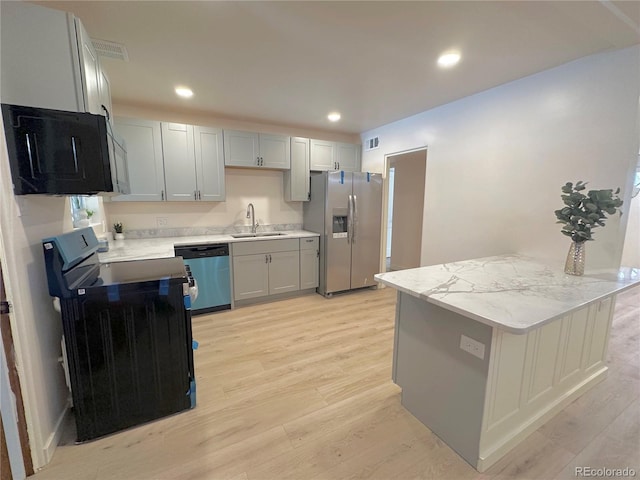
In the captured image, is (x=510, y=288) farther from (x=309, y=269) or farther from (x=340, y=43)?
(x=309, y=269)

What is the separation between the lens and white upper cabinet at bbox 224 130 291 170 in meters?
3.52

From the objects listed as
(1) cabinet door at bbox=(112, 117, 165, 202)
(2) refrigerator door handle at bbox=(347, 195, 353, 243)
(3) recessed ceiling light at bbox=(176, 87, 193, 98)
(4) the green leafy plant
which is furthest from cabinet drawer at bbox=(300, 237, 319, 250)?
(4) the green leafy plant

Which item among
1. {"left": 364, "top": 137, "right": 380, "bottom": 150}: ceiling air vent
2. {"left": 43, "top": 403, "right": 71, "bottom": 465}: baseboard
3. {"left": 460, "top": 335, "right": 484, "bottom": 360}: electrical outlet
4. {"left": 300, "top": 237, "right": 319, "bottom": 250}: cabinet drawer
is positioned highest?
{"left": 364, "top": 137, "right": 380, "bottom": 150}: ceiling air vent

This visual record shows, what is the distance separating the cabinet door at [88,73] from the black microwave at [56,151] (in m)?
0.17

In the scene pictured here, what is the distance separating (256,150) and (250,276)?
1.69m

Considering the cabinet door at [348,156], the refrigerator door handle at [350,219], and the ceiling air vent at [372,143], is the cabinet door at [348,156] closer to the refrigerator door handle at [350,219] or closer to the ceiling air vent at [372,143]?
the ceiling air vent at [372,143]

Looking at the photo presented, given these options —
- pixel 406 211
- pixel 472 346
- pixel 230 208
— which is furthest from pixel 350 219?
pixel 472 346

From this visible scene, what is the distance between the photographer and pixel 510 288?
1.56 m

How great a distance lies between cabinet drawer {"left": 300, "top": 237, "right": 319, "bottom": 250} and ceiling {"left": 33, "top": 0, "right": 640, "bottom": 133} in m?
1.78

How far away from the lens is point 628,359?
7.82 feet

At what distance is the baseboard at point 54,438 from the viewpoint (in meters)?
1.44

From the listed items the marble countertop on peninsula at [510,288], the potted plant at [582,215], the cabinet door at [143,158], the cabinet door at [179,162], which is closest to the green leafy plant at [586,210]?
the potted plant at [582,215]

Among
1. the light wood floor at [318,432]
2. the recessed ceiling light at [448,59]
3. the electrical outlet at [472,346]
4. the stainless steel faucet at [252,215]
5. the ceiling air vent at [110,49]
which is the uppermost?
the recessed ceiling light at [448,59]

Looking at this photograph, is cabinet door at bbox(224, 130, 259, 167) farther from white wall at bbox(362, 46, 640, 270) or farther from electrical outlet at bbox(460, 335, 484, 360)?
electrical outlet at bbox(460, 335, 484, 360)
